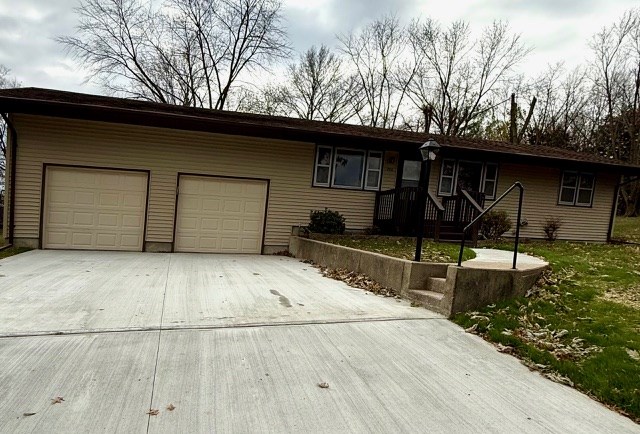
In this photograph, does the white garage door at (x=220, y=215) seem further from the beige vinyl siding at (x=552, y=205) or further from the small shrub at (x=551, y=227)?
the small shrub at (x=551, y=227)

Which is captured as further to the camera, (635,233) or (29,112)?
(635,233)

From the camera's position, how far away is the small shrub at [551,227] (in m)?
11.5

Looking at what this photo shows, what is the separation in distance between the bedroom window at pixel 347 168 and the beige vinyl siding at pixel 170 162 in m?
0.21

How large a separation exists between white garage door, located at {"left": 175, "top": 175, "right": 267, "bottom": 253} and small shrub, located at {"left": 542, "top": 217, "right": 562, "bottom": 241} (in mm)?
9049

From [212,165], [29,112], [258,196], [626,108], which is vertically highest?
[626,108]

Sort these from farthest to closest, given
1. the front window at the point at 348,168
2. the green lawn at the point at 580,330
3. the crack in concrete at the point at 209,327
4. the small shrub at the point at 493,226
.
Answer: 1. the front window at the point at 348,168
2. the small shrub at the point at 493,226
3. the crack in concrete at the point at 209,327
4. the green lawn at the point at 580,330

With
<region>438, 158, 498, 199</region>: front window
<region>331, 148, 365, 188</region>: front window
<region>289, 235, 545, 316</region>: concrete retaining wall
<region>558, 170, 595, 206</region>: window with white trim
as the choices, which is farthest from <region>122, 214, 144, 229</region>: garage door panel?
<region>558, 170, 595, 206</region>: window with white trim

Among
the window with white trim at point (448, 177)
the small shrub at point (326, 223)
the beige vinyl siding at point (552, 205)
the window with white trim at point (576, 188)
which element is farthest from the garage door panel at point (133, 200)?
the window with white trim at point (576, 188)

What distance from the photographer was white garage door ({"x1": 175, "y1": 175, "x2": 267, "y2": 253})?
31.6 ft

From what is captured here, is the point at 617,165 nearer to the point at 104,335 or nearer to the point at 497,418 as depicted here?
the point at 497,418

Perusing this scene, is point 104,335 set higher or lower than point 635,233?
lower

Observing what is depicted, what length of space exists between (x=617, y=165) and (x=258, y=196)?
11.4m

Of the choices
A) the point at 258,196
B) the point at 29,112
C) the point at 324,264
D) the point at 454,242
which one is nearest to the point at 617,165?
the point at 454,242

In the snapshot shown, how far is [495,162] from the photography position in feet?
36.9
